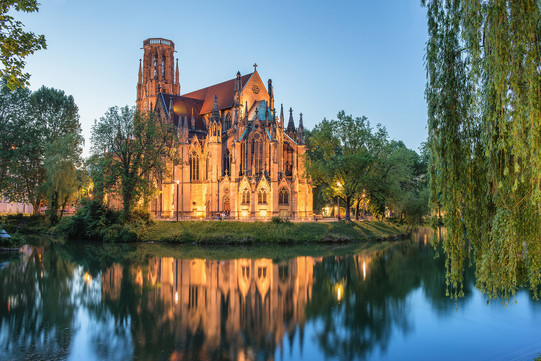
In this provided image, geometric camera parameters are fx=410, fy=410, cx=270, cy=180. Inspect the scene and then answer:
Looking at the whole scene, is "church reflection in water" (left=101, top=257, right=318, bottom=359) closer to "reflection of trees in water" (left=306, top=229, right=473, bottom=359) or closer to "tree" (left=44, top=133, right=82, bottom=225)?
"reflection of trees in water" (left=306, top=229, right=473, bottom=359)

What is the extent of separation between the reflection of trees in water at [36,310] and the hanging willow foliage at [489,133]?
36.1 feet

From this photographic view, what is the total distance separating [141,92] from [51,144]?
19.9 meters

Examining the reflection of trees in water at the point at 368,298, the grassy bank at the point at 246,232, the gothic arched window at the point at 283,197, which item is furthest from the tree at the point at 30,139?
the reflection of trees in water at the point at 368,298

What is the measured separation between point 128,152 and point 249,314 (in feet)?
102

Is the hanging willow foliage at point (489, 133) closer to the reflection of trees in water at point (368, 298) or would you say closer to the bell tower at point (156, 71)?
the reflection of trees in water at point (368, 298)

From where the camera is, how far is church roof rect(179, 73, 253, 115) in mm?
57875

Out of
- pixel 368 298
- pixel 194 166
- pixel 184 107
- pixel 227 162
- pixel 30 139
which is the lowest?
pixel 368 298

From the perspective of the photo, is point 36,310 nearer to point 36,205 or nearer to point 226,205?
point 226,205

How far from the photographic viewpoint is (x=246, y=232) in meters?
40.7

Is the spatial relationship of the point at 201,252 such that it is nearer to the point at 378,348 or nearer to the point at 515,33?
the point at 378,348

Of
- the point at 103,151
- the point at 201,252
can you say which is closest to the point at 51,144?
the point at 103,151

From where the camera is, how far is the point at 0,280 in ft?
67.7

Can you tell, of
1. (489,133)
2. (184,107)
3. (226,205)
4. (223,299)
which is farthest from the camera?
(184,107)

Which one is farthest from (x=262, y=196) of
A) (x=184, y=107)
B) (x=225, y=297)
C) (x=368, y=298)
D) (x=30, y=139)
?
(x=368, y=298)
